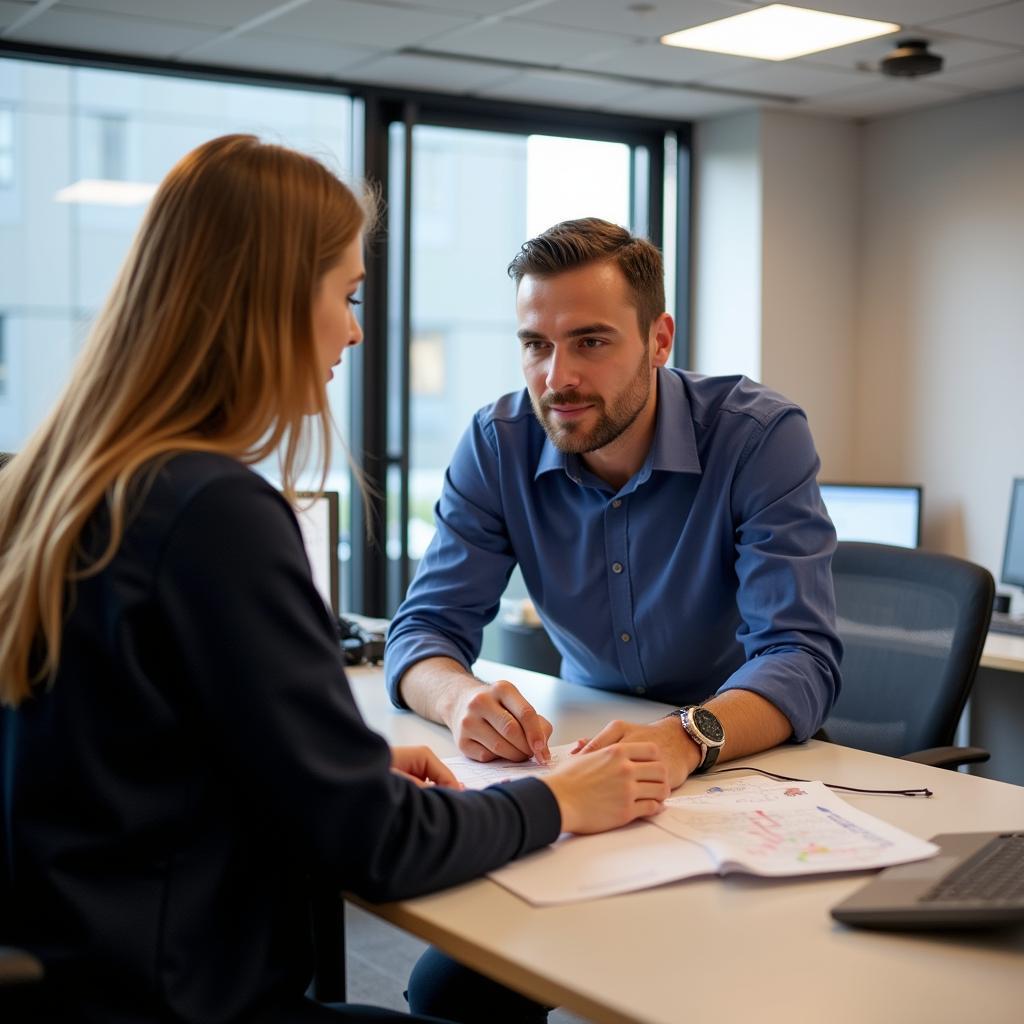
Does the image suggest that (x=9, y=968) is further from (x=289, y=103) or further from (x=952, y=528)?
(x=952, y=528)

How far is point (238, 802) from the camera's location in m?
1.14

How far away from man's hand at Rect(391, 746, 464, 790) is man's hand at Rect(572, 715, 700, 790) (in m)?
0.17

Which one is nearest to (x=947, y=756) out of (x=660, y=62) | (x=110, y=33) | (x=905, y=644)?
(x=905, y=644)

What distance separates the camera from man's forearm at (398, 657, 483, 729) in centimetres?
181

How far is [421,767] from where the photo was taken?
4.97 ft

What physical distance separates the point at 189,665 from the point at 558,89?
371 cm

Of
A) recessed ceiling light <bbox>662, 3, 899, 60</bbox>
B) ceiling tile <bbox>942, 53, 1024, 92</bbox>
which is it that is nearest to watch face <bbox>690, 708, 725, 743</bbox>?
recessed ceiling light <bbox>662, 3, 899, 60</bbox>

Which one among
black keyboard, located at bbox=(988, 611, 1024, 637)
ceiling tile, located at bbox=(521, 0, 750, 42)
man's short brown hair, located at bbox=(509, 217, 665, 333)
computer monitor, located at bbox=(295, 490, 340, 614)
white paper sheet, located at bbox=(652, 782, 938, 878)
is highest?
ceiling tile, located at bbox=(521, 0, 750, 42)

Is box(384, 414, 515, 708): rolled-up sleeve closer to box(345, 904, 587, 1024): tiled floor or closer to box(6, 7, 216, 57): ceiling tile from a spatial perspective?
box(345, 904, 587, 1024): tiled floor

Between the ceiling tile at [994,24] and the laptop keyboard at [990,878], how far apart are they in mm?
2778

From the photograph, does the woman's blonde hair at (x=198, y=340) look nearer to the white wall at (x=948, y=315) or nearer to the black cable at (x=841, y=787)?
the black cable at (x=841, y=787)

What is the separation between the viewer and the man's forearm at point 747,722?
1.65m

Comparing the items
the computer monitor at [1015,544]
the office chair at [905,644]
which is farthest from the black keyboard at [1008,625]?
the office chair at [905,644]

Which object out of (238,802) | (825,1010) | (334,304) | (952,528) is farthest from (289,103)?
(825,1010)
